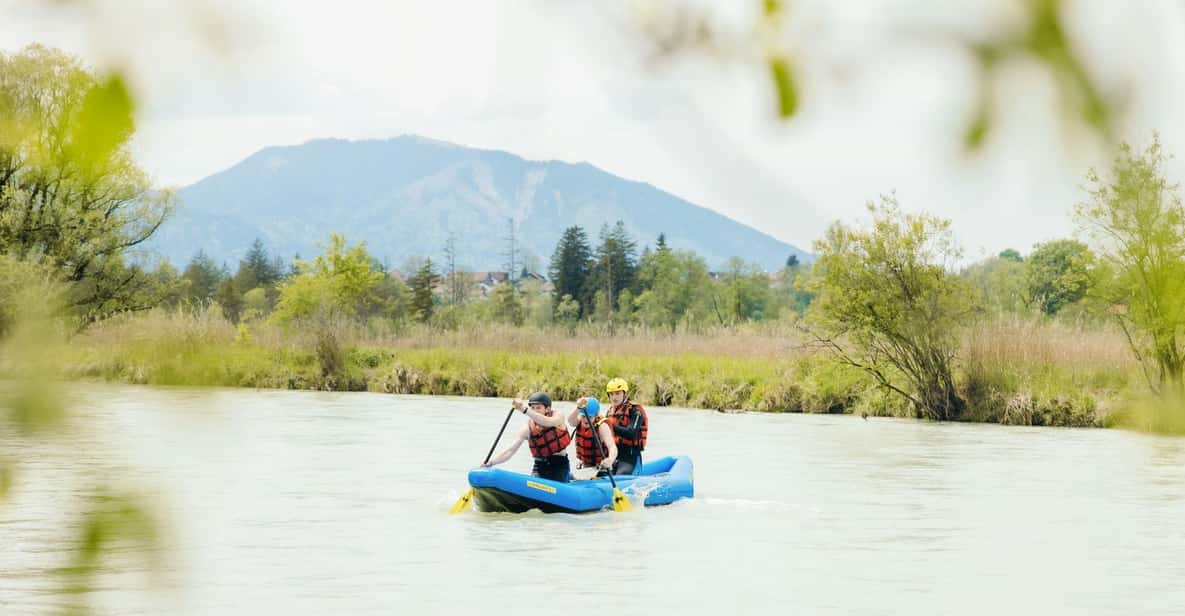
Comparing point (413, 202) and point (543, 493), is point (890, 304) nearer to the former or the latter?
point (543, 493)

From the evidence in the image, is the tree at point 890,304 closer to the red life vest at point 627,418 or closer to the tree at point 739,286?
the tree at point 739,286

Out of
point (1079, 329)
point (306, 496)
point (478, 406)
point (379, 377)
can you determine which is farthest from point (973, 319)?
point (1079, 329)

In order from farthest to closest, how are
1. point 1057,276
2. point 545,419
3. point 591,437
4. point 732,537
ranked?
point 591,437 < point 545,419 < point 732,537 < point 1057,276

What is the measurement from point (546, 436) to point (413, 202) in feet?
38.1

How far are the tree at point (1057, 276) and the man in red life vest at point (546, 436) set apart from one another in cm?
1130

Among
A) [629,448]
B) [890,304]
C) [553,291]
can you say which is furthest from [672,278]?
[890,304]

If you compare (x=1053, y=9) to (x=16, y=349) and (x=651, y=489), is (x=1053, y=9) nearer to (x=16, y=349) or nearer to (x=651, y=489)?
(x=16, y=349)

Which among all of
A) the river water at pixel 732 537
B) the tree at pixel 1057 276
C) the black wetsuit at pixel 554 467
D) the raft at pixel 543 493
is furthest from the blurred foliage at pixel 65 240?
the black wetsuit at pixel 554 467

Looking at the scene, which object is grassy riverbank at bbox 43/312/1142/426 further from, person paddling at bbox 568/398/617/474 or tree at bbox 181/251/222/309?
tree at bbox 181/251/222/309

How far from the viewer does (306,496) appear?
14570 mm

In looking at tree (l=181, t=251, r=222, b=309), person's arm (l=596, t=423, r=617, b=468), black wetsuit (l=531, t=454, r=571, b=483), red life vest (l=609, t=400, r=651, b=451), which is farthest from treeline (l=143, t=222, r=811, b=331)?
black wetsuit (l=531, t=454, r=571, b=483)

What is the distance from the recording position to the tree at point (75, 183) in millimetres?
761

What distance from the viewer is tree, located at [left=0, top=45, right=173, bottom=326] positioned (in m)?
0.76

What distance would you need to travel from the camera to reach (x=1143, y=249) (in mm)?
1229
